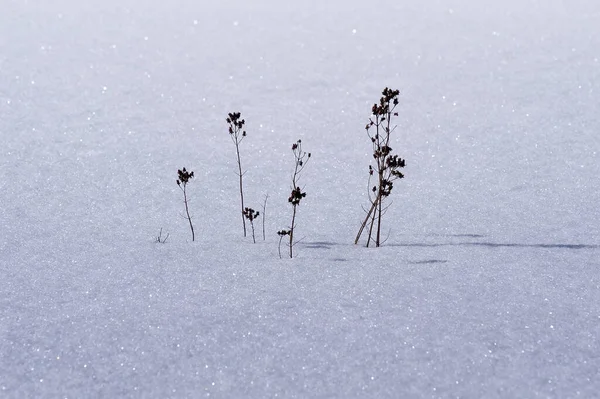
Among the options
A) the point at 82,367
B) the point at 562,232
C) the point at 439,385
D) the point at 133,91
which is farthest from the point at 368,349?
the point at 133,91

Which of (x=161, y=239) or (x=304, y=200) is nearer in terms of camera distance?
(x=161, y=239)

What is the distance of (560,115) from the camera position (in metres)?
6.82

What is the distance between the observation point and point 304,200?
208 inches

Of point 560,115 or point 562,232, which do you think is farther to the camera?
point 560,115

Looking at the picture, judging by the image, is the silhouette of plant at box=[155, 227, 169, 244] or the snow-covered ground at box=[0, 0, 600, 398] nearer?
the snow-covered ground at box=[0, 0, 600, 398]

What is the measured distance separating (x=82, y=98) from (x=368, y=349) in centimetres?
574

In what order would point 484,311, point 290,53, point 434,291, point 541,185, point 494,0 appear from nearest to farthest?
point 484,311 < point 434,291 < point 541,185 < point 290,53 < point 494,0

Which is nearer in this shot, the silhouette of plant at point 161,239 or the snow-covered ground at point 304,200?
the snow-covered ground at point 304,200

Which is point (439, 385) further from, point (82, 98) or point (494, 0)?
point (494, 0)

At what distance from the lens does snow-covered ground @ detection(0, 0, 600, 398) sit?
2.87 metres

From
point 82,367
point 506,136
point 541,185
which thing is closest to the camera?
point 82,367

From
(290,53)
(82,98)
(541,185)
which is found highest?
(290,53)

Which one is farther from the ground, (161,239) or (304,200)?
(304,200)

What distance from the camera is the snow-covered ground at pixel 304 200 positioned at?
9.40ft
